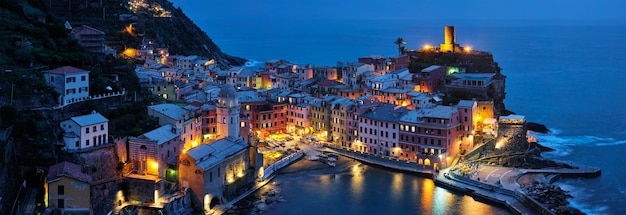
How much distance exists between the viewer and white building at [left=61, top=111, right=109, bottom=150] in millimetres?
35500

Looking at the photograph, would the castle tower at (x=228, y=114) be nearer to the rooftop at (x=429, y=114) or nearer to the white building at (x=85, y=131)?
the white building at (x=85, y=131)

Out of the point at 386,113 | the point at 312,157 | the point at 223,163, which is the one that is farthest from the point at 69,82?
the point at 386,113

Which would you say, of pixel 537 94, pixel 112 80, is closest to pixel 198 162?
pixel 112 80

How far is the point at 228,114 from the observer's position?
44781 mm

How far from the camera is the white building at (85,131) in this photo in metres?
35.5

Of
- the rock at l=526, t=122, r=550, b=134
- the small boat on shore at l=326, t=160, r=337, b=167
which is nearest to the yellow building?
the small boat on shore at l=326, t=160, r=337, b=167

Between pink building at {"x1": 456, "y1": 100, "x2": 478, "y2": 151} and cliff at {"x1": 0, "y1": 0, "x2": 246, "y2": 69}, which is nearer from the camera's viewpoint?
cliff at {"x1": 0, "y1": 0, "x2": 246, "y2": 69}

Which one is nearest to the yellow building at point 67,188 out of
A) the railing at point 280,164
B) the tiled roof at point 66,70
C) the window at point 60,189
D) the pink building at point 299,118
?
the window at point 60,189

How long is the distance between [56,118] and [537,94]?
2481 inches

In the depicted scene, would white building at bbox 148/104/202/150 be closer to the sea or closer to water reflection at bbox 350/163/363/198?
the sea

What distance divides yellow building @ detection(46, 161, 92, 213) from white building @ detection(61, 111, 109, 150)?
254 centimetres

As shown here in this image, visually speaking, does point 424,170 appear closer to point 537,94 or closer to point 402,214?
point 402,214

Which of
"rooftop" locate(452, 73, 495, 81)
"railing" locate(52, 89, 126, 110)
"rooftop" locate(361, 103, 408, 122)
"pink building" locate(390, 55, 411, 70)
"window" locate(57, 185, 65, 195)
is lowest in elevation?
"window" locate(57, 185, 65, 195)

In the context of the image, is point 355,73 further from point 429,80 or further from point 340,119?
point 340,119
